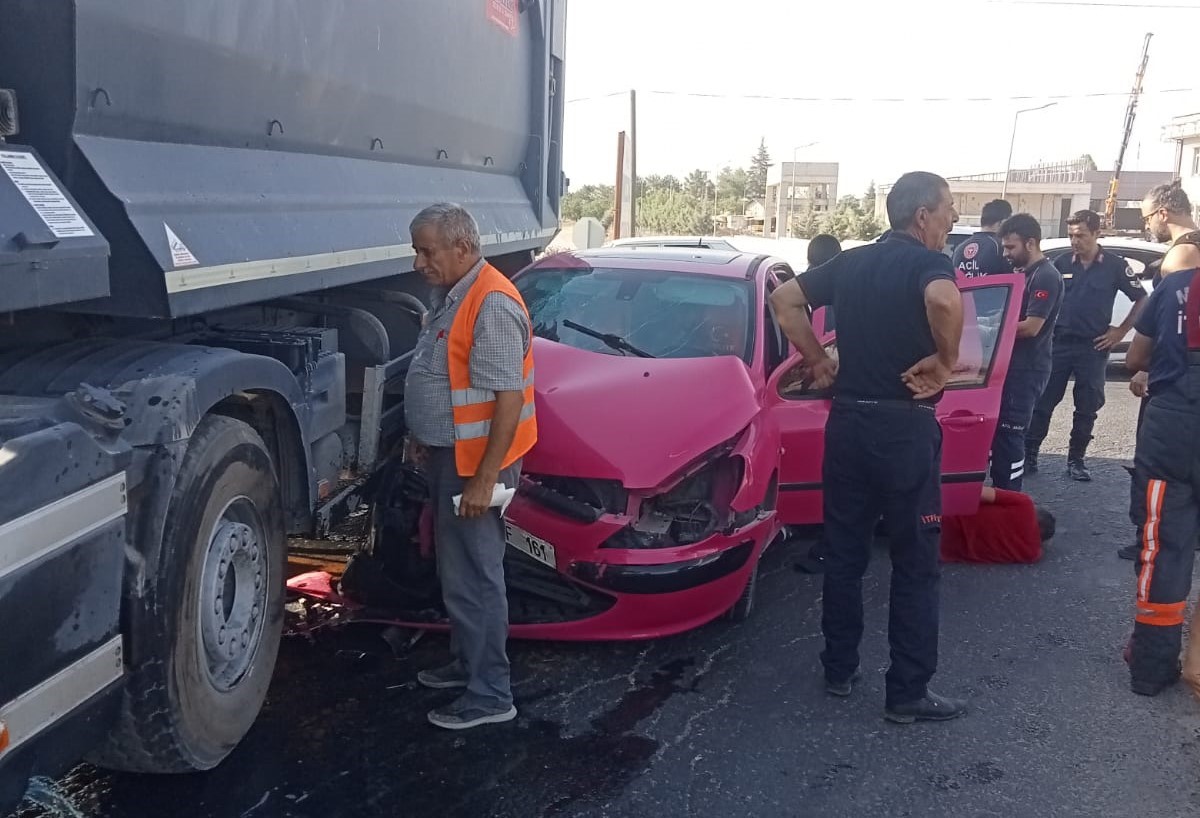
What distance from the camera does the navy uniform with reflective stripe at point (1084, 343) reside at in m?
7.27

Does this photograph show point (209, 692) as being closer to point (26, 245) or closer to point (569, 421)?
point (26, 245)

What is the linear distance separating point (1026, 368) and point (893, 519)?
127 inches

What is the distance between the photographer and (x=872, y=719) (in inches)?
149

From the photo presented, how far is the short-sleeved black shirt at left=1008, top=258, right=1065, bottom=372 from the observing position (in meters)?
6.43

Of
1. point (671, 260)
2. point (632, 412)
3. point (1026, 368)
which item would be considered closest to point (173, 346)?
point (632, 412)

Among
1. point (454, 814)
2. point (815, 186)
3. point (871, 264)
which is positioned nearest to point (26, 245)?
point (454, 814)

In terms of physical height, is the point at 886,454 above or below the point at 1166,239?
below

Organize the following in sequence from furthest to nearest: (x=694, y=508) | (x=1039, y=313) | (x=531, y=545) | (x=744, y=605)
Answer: (x=1039, y=313)
(x=744, y=605)
(x=694, y=508)
(x=531, y=545)

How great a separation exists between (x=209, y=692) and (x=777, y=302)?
2438 mm

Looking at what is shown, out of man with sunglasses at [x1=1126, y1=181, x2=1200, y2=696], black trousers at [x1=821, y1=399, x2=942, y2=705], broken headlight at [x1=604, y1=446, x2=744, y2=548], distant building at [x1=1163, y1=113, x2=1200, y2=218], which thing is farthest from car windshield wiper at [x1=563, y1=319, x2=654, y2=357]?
distant building at [x1=1163, y1=113, x2=1200, y2=218]

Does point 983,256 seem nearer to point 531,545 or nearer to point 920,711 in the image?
point 920,711

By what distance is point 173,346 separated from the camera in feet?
9.71

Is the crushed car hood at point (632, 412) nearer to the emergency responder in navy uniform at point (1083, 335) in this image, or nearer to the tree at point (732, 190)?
the emergency responder in navy uniform at point (1083, 335)

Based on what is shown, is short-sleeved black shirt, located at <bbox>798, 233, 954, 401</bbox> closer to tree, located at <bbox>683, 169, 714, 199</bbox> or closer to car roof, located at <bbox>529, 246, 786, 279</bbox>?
car roof, located at <bbox>529, 246, 786, 279</bbox>
